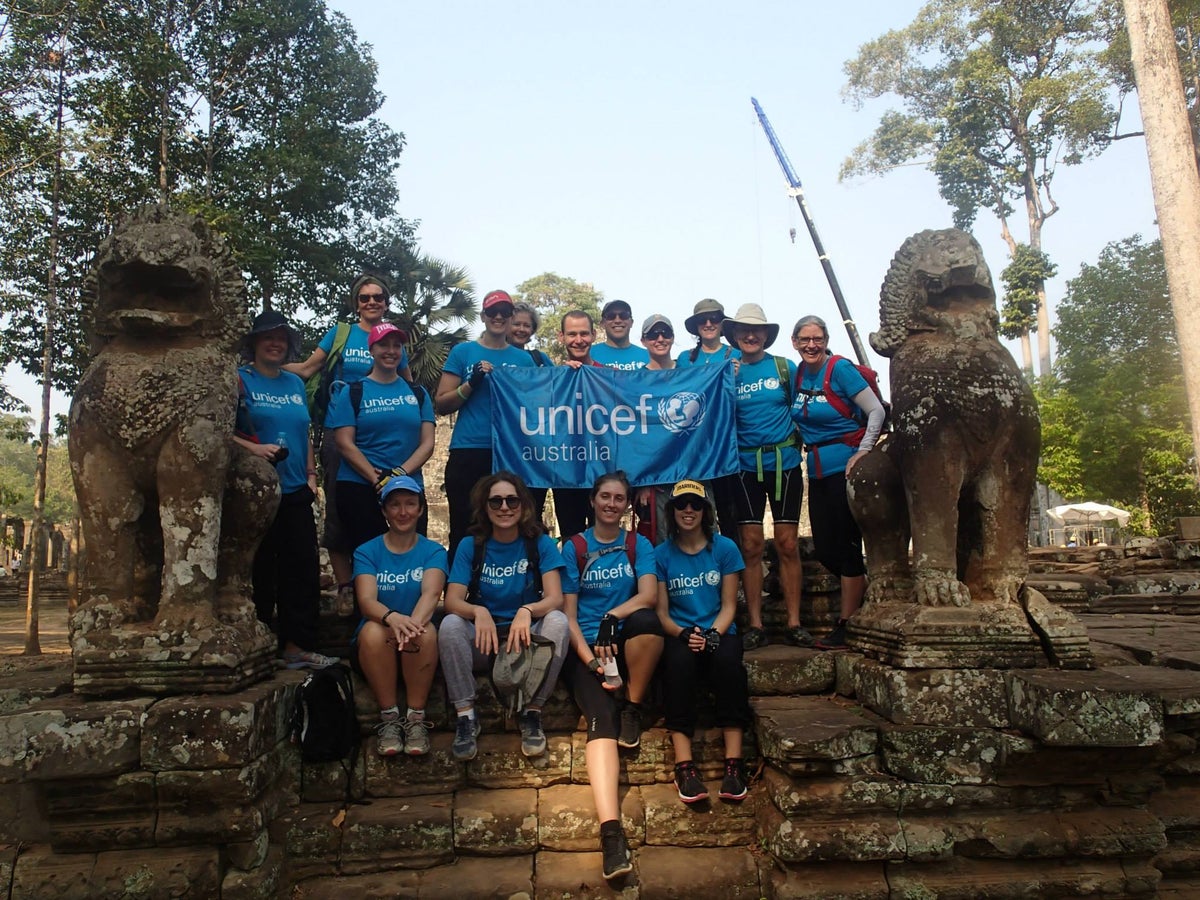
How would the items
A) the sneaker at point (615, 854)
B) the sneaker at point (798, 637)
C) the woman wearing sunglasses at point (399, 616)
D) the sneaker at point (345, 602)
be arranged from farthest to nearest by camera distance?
the sneaker at point (345, 602), the sneaker at point (798, 637), the woman wearing sunglasses at point (399, 616), the sneaker at point (615, 854)

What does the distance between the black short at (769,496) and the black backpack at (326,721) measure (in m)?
2.35

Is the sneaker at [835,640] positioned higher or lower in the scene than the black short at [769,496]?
lower

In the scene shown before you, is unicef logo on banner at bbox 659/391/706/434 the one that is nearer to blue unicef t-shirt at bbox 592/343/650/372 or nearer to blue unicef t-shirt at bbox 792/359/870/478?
blue unicef t-shirt at bbox 592/343/650/372

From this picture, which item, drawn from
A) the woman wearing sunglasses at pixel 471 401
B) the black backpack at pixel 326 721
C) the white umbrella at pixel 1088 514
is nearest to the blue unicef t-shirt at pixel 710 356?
the woman wearing sunglasses at pixel 471 401

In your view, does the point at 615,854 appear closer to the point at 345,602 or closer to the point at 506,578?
the point at 506,578

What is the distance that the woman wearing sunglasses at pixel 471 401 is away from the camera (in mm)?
5020

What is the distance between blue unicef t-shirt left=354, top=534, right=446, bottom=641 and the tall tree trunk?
9707mm

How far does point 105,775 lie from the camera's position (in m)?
2.99

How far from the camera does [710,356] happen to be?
18.0 feet

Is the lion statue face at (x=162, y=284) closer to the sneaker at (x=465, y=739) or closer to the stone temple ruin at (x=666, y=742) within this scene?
the stone temple ruin at (x=666, y=742)

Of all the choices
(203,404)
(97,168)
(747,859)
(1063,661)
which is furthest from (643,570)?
(97,168)

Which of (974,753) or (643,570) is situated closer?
(974,753)

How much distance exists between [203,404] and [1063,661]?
12.3 feet

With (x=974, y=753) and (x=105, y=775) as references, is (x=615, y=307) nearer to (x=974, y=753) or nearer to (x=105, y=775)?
(x=974, y=753)
